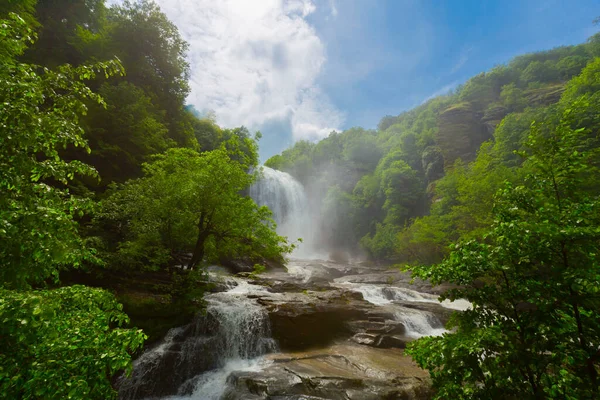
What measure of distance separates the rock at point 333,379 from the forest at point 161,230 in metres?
3.54

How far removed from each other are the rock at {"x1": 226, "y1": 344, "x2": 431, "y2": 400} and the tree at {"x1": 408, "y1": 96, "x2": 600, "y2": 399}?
5.29 m

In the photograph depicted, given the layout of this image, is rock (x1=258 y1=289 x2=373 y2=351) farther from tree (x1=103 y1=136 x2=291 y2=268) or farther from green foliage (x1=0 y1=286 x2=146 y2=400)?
green foliage (x1=0 y1=286 x2=146 y2=400)

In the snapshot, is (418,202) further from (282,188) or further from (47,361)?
(47,361)

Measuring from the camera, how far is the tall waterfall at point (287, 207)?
141 feet

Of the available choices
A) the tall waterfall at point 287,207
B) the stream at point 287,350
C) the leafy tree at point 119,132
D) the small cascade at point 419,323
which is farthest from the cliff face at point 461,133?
the leafy tree at point 119,132

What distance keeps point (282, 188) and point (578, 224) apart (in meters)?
44.6

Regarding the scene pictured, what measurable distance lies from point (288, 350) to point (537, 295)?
10.5m

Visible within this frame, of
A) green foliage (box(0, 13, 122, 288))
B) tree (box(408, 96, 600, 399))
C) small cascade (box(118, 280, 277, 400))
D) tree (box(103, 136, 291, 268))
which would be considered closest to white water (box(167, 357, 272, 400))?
small cascade (box(118, 280, 277, 400))

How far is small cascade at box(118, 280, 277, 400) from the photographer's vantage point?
8.38 metres

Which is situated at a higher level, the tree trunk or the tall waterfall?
the tall waterfall

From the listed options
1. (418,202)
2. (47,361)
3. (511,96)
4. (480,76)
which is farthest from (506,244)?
(480,76)

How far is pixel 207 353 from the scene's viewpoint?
9.78m

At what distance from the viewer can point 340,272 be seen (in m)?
29.1

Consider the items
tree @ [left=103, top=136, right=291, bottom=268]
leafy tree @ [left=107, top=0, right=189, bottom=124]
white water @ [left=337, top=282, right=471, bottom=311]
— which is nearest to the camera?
tree @ [left=103, top=136, right=291, bottom=268]
